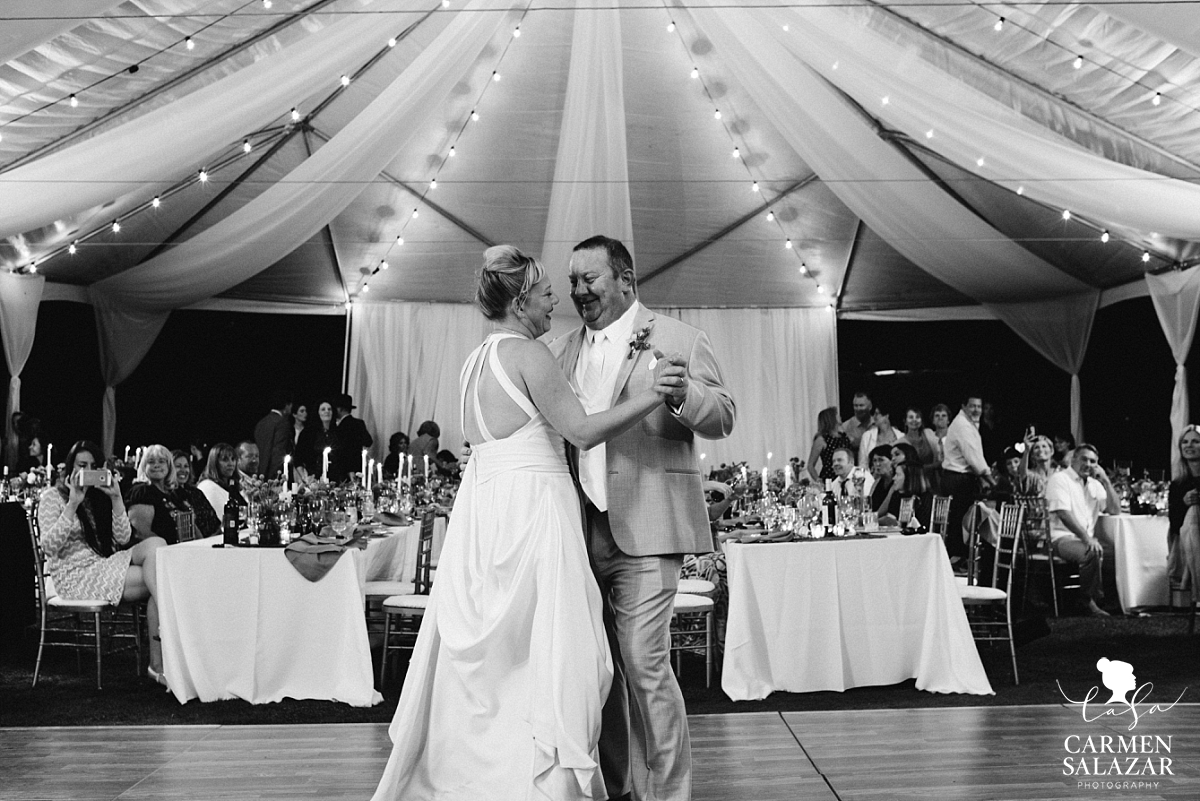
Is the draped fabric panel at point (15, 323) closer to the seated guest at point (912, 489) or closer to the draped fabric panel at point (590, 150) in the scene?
the draped fabric panel at point (590, 150)

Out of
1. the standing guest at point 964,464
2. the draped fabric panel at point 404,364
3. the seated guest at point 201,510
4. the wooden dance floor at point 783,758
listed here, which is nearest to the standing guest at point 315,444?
the draped fabric panel at point 404,364

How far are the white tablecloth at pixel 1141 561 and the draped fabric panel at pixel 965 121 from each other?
208 centimetres

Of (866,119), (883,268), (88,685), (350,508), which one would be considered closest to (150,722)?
(88,685)

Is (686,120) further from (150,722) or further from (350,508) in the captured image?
(150,722)

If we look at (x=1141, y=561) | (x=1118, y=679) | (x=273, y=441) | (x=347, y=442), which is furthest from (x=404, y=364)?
(x=1118, y=679)

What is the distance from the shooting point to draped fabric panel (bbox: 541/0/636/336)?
655cm

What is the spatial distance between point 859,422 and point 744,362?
11.0 ft

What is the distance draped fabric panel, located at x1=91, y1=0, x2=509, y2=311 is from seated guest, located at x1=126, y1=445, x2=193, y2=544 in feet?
6.82

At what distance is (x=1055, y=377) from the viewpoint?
12883 millimetres

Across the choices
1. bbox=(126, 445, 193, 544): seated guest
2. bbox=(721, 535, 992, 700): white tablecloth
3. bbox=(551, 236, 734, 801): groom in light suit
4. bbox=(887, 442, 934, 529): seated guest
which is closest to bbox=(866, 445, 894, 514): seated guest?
bbox=(887, 442, 934, 529): seated guest

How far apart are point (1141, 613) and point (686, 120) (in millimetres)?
4406

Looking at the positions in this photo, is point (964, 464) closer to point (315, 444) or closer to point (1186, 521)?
point (1186, 521)

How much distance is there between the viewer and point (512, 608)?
2.93 metres

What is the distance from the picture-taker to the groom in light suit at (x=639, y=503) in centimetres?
289
